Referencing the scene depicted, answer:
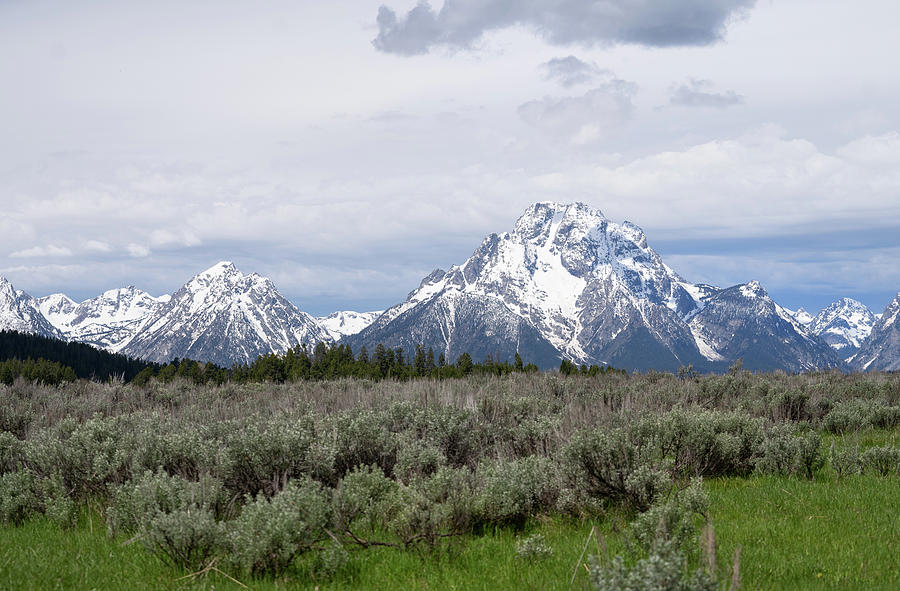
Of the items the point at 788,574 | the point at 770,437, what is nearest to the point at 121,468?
the point at 788,574

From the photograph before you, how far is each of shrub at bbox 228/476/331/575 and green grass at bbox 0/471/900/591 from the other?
22 centimetres

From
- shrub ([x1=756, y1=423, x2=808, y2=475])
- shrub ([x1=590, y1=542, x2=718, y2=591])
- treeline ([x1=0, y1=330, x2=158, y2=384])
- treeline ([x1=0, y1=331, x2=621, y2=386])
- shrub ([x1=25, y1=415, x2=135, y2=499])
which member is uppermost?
shrub ([x1=590, y1=542, x2=718, y2=591])

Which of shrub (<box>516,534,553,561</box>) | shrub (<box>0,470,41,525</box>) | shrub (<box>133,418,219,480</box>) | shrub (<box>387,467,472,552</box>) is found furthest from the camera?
shrub (<box>133,418,219,480</box>)

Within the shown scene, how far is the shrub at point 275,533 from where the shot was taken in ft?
21.6

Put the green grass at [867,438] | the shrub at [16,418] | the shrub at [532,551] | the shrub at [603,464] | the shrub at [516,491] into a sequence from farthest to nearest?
the shrub at [16,418]
the green grass at [867,438]
the shrub at [603,464]
the shrub at [516,491]
the shrub at [532,551]

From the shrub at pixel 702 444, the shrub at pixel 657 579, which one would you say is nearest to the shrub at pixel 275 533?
the shrub at pixel 657 579

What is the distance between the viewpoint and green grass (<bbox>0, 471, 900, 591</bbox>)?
6.39 m

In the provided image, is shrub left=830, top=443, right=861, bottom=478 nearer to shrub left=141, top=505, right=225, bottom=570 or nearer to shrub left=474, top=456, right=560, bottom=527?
shrub left=474, top=456, right=560, bottom=527

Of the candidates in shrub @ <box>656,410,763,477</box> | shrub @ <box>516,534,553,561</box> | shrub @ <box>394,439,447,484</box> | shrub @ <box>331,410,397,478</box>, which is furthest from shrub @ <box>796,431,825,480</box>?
shrub @ <box>331,410,397,478</box>

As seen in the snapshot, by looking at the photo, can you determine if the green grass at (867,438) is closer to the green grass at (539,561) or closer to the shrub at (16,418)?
the green grass at (539,561)

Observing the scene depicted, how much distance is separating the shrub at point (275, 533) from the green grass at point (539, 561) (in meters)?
0.22

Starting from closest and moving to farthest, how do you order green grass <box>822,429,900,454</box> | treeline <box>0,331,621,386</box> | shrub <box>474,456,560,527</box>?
shrub <box>474,456,560,527</box>, green grass <box>822,429,900,454</box>, treeline <box>0,331,621,386</box>

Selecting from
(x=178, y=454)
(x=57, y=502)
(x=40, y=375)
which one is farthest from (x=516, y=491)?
(x=40, y=375)

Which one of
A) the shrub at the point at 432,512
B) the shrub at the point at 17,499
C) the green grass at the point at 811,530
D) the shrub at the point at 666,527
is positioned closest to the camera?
the green grass at the point at 811,530
